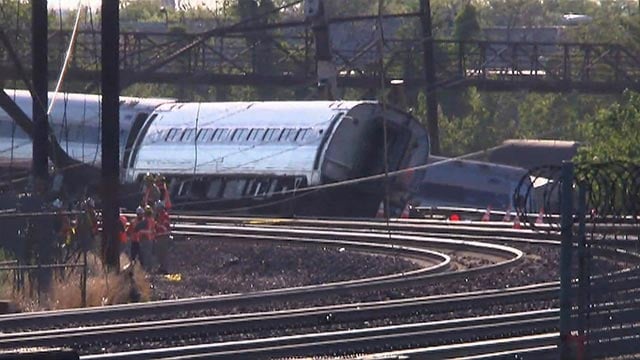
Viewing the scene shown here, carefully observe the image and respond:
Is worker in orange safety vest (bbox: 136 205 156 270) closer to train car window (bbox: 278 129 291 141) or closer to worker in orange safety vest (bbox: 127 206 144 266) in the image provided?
worker in orange safety vest (bbox: 127 206 144 266)

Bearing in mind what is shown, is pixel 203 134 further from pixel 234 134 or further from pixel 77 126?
pixel 77 126

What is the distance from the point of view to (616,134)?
42250mm

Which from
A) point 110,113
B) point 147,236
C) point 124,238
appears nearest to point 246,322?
point 110,113

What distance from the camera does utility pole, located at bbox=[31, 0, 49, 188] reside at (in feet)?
91.8

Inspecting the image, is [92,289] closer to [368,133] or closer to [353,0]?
[368,133]

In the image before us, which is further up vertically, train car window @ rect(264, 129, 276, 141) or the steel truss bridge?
the steel truss bridge

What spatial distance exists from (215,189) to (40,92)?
1446 centimetres

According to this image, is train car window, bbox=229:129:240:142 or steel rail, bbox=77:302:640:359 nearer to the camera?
steel rail, bbox=77:302:640:359

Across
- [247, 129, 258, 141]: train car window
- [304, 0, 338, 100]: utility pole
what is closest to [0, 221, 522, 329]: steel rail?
[247, 129, 258, 141]: train car window

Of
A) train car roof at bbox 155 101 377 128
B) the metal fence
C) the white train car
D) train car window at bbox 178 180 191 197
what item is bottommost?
train car window at bbox 178 180 191 197

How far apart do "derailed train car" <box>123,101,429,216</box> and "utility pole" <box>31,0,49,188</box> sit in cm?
1220

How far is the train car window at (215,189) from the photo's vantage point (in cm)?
4256

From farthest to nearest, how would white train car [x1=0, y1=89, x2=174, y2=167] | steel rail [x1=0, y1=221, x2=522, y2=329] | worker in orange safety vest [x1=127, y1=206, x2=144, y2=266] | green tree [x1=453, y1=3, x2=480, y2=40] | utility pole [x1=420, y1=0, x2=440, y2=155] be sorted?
green tree [x1=453, y1=3, x2=480, y2=40], utility pole [x1=420, y1=0, x2=440, y2=155], white train car [x1=0, y1=89, x2=174, y2=167], worker in orange safety vest [x1=127, y1=206, x2=144, y2=266], steel rail [x1=0, y1=221, x2=522, y2=329]

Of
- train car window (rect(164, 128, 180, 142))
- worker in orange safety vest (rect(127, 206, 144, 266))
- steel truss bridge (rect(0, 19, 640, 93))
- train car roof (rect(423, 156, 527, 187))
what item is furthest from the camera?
steel truss bridge (rect(0, 19, 640, 93))
